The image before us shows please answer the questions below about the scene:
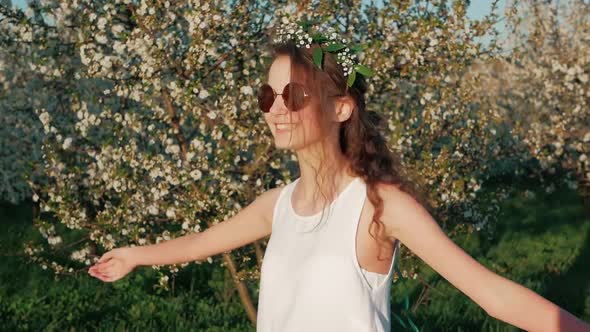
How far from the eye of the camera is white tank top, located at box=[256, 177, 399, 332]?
105 inches

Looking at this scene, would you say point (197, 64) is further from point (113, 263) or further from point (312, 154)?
point (312, 154)

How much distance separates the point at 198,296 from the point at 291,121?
6157mm

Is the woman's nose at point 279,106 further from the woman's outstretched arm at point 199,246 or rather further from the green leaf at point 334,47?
the woman's outstretched arm at point 199,246

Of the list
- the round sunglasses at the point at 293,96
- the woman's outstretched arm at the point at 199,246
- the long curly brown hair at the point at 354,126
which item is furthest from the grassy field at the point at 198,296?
the round sunglasses at the point at 293,96

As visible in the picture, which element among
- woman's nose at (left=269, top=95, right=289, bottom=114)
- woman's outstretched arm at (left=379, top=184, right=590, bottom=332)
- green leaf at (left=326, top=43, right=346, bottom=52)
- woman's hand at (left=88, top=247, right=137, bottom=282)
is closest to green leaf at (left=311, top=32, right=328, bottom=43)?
green leaf at (left=326, top=43, right=346, bottom=52)

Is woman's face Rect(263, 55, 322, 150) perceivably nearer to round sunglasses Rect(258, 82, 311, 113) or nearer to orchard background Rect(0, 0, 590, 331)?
round sunglasses Rect(258, 82, 311, 113)

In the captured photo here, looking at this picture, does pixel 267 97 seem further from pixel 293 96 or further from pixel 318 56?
pixel 318 56

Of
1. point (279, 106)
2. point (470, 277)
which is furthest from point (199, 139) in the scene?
point (470, 277)

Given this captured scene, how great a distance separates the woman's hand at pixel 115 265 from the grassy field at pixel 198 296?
288 cm

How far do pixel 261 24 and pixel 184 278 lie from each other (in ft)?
13.1

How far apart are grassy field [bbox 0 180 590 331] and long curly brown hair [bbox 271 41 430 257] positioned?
3002 mm

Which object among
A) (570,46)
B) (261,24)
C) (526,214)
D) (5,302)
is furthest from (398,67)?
(570,46)

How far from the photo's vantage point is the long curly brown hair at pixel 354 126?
282 centimetres

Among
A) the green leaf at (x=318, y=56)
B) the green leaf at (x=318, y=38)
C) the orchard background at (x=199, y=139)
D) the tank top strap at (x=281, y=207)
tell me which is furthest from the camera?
the orchard background at (x=199, y=139)
